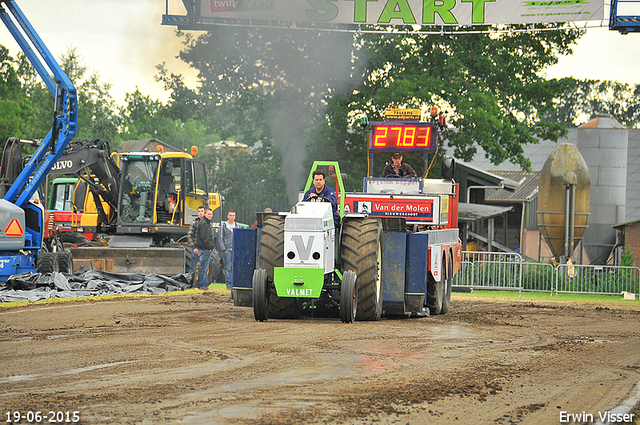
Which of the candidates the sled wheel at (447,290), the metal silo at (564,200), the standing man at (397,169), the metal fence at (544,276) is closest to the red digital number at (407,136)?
the standing man at (397,169)

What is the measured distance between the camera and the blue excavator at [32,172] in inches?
658

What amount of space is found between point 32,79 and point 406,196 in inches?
2716

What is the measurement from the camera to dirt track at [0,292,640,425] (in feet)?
20.0

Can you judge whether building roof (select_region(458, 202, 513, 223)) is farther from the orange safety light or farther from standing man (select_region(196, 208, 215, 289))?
the orange safety light

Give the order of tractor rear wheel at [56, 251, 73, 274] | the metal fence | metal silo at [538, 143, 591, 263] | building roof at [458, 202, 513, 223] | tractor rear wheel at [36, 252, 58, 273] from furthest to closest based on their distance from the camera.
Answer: metal silo at [538, 143, 591, 263], building roof at [458, 202, 513, 223], the metal fence, tractor rear wheel at [56, 251, 73, 274], tractor rear wheel at [36, 252, 58, 273]

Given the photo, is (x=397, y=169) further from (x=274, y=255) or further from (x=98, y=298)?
(x=98, y=298)

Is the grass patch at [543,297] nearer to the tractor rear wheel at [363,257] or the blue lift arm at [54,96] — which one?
the tractor rear wheel at [363,257]

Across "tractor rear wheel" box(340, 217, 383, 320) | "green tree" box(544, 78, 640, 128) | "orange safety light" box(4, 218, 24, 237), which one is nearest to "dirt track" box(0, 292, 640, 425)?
"tractor rear wheel" box(340, 217, 383, 320)

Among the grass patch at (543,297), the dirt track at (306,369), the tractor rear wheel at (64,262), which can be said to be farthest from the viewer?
the grass patch at (543,297)

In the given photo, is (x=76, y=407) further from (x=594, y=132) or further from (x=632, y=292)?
(x=594, y=132)

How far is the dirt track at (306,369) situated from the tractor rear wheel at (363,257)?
334 mm

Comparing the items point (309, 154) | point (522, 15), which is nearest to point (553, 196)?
point (309, 154)

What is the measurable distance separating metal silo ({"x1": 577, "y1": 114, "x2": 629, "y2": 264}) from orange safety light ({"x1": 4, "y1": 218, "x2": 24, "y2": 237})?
2501 centimetres

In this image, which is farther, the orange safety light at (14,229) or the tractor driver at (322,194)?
the orange safety light at (14,229)
